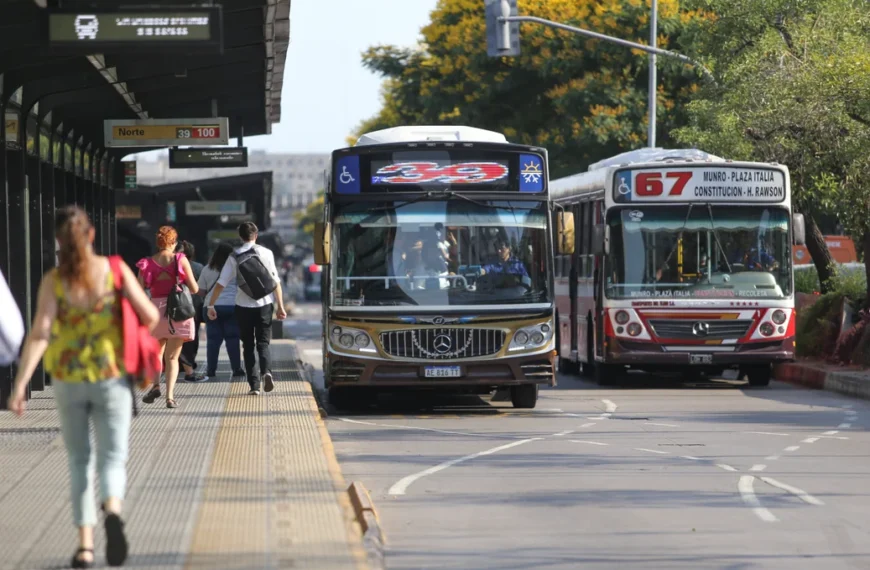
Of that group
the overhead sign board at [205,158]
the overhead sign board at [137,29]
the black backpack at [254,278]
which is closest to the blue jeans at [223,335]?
the black backpack at [254,278]

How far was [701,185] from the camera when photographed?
2145 centimetres

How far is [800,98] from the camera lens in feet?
78.6

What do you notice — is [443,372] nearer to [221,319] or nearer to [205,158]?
[221,319]

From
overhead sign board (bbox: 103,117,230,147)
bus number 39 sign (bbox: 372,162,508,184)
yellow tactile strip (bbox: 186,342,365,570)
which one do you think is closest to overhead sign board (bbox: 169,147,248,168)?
overhead sign board (bbox: 103,117,230,147)

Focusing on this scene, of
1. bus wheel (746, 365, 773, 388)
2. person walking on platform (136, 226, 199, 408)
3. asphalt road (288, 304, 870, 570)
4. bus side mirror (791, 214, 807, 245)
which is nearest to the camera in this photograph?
asphalt road (288, 304, 870, 570)

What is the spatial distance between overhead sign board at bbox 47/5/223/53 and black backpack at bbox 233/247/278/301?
5482 millimetres

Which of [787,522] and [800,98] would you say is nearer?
[787,522]

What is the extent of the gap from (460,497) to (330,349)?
6.47 m

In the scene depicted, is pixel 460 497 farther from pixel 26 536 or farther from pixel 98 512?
pixel 26 536

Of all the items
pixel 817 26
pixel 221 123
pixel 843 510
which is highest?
pixel 817 26

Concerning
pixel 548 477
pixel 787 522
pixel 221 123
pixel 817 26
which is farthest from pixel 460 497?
pixel 817 26

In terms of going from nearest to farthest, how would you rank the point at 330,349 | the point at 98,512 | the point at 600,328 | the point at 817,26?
the point at 98,512, the point at 330,349, the point at 600,328, the point at 817,26

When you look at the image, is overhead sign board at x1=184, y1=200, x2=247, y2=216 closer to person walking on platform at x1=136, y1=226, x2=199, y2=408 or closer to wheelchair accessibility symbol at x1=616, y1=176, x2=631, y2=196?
wheelchair accessibility symbol at x1=616, y1=176, x2=631, y2=196

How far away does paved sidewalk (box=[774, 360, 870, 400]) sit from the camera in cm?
2048
